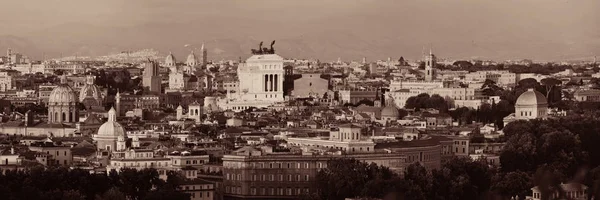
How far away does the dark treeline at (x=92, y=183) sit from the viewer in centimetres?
4162

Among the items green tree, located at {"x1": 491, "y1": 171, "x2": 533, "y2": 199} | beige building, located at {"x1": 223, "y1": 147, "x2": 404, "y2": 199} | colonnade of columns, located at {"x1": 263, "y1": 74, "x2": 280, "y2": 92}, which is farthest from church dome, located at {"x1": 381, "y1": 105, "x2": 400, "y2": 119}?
beige building, located at {"x1": 223, "y1": 147, "x2": 404, "y2": 199}

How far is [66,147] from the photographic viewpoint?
5406 centimetres

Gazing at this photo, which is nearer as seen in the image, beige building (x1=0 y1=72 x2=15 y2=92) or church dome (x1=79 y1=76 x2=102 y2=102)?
church dome (x1=79 y1=76 x2=102 y2=102)

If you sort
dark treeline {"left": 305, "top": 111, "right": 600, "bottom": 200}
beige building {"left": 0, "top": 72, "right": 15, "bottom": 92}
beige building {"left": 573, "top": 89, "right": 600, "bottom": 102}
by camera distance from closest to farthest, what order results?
dark treeline {"left": 305, "top": 111, "right": 600, "bottom": 200} → beige building {"left": 573, "top": 89, "right": 600, "bottom": 102} → beige building {"left": 0, "top": 72, "right": 15, "bottom": 92}

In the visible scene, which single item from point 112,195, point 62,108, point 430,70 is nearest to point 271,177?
point 112,195

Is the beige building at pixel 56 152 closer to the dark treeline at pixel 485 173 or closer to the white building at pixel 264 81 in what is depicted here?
the dark treeline at pixel 485 173

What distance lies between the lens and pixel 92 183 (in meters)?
Answer: 43.4

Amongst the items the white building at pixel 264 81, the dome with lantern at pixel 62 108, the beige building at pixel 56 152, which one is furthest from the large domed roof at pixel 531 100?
the beige building at pixel 56 152

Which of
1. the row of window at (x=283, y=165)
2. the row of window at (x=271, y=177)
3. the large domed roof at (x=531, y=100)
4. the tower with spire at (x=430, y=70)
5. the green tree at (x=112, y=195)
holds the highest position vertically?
the tower with spire at (x=430, y=70)

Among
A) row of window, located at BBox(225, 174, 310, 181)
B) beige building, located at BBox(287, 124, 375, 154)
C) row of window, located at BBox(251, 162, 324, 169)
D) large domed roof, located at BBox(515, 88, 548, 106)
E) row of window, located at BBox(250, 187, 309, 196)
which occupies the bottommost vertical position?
row of window, located at BBox(250, 187, 309, 196)

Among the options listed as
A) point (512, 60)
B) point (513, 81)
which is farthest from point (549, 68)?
point (512, 60)

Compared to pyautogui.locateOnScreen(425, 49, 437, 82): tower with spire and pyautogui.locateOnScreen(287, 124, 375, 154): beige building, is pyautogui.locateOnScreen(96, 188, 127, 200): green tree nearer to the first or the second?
pyautogui.locateOnScreen(287, 124, 375, 154): beige building

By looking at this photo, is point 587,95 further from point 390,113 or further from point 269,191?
point 269,191

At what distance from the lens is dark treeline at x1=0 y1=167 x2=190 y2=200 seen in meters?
41.6
